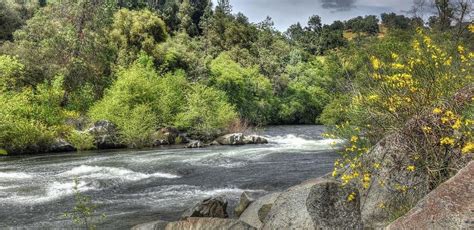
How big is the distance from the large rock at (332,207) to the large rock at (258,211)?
10.4ft

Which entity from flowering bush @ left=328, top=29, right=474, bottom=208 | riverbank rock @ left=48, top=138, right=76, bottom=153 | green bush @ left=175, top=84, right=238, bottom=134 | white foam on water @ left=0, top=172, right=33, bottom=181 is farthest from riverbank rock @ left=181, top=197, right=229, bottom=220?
green bush @ left=175, top=84, right=238, bottom=134

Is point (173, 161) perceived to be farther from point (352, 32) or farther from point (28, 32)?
point (352, 32)

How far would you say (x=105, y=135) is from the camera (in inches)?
1313

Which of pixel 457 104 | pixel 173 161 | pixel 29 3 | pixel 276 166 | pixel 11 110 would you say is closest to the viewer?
pixel 457 104

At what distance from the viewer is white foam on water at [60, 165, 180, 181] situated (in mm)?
19719

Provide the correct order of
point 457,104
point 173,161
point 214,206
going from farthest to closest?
point 173,161 → point 214,206 → point 457,104

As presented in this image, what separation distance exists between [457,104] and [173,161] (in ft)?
62.4

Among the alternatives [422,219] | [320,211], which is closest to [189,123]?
[320,211]

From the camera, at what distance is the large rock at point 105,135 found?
1293 inches

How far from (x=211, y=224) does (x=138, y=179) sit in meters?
11.1

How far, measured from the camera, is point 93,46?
45312mm

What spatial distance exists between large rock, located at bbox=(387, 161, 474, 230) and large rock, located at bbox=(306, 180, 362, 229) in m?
3.25

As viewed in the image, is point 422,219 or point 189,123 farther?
point 189,123

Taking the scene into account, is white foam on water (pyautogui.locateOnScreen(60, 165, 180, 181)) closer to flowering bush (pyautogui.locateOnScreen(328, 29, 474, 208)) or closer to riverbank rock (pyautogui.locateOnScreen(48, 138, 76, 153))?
riverbank rock (pyautogui.locateOnScreen(48, 138, 76, 153))
